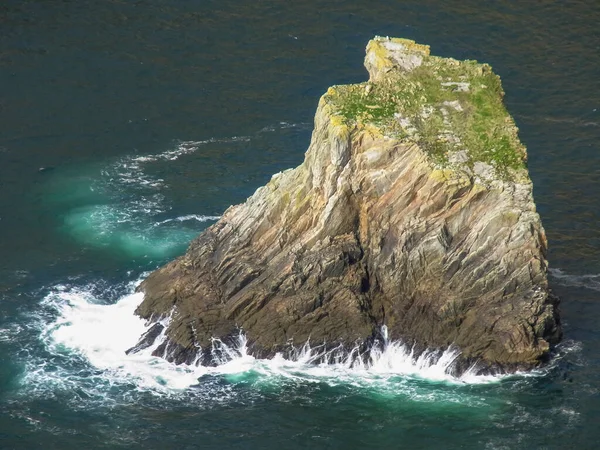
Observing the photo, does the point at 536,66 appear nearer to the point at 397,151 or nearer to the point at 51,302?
the point at 397,151

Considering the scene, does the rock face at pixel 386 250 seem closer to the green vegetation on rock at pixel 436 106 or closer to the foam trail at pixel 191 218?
the green vegetation on rock at pixel 436 106

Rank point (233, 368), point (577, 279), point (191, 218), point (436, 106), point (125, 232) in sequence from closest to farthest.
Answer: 1. point (233, 368)
2. point (436, 106)
3. point (577, 279)
4. point (125, 232)
5. point (191, 218)

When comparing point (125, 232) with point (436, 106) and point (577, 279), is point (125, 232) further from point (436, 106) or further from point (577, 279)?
point (577, 279)

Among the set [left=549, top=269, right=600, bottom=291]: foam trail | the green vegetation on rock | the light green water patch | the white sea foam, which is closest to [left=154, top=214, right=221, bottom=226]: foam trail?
the light green water patch

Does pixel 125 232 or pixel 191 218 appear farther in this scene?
pixel 191 218

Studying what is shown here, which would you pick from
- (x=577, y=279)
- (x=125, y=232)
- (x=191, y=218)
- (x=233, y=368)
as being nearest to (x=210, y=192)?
(x=191, y=218)

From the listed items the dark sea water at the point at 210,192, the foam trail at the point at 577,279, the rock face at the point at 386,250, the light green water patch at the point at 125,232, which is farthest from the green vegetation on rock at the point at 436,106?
the light green water patch at the point at 125,232
